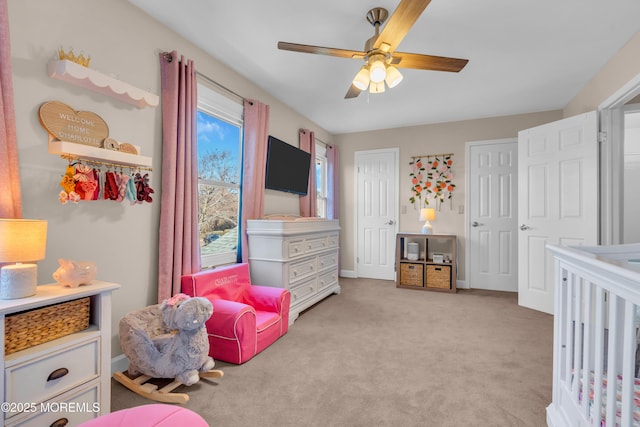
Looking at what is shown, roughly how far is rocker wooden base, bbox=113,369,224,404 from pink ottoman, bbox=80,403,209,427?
816mm

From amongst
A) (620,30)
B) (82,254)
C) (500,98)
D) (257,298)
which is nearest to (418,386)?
(257,298)

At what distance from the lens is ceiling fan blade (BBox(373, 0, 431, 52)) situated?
1545mm

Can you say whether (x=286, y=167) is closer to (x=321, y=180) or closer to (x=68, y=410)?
(x=321, y=180)

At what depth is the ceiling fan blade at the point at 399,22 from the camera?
1.54 m

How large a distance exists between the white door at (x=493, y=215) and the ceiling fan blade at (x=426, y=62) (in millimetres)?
2803

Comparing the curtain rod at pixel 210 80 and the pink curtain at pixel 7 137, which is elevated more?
the curtain rod at pixel 210 80

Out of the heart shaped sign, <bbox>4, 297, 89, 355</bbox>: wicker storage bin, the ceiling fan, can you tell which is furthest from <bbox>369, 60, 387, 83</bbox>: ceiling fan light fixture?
<bbox>4, 297, 89, 355</bbox>: wicker storage bin

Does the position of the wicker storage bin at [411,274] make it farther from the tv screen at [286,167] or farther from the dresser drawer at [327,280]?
the tv screen at [286,167]

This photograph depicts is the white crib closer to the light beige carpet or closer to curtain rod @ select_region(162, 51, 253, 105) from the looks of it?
the light beige carpet

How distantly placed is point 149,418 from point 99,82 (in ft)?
5.89

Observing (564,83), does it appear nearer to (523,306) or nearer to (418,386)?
(523,306)

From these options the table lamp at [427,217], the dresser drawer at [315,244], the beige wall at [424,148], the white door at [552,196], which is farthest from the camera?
the table lamp at [427,217]

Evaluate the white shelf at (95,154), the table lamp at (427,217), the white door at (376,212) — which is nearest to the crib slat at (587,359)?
the white shelf at (95,154)

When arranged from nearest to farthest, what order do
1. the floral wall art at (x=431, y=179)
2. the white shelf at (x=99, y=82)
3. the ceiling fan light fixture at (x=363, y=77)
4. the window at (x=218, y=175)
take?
the white shelf at (x=99, y=82) < the ceiling fan light fixture at (x=363, y=77) < the window at (x=218, y=175) < the floral wall art at (x=431, y=179)
